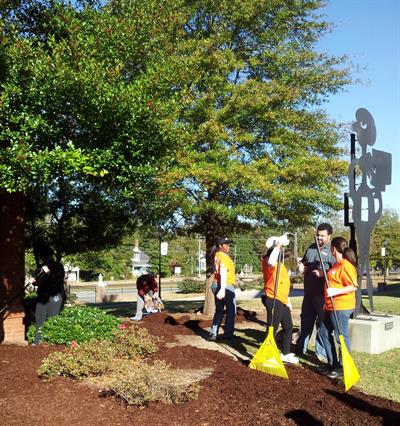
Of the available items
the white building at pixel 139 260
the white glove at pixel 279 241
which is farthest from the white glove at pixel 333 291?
the white building at pixel 139 260

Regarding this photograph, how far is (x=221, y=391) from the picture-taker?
508 centimetres

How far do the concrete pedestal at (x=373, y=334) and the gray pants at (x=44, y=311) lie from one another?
177 inches

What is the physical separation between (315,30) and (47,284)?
8713mm

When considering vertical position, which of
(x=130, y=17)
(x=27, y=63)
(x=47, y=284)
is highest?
(x=130, y=17)

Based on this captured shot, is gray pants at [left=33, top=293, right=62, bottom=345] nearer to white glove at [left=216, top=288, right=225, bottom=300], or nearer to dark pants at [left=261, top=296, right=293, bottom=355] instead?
white glove at [left=216, top=288, right=225, bottom=300]

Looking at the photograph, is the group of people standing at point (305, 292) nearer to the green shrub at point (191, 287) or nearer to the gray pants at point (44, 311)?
the gray pants at point (44, 311)

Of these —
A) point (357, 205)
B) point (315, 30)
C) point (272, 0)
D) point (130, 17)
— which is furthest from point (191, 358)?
point (315, 30)

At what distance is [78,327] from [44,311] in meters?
0.80

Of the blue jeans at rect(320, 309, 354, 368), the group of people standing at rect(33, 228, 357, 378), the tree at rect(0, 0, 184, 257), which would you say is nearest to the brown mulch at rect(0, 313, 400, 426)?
the blue jeans at rect(320, 309, 354, 368)

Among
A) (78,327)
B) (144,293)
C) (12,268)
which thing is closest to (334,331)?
(78,327)

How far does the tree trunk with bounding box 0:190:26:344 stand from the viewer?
8125 mm

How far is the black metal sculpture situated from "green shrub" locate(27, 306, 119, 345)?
14.3ft

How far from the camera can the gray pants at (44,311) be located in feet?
25.2

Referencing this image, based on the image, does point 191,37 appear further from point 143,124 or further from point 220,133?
point 143,124
